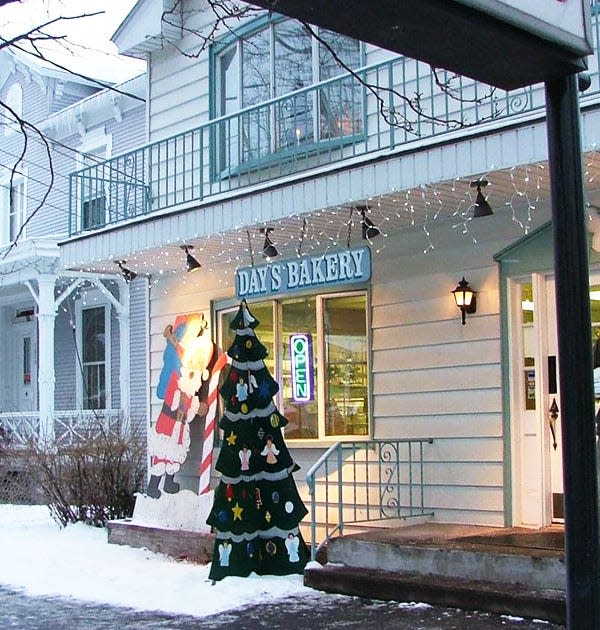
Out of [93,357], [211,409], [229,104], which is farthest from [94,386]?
[229,104]

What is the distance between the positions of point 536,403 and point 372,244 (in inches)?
94.7

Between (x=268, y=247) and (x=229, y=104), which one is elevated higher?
(x=229, y=104)

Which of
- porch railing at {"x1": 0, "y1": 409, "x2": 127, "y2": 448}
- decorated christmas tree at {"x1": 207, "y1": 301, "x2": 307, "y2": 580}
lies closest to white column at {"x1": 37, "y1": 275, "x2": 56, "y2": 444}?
porch railing at {"x1": 0, "y1": 409, "x2": 127, "y2": 448}

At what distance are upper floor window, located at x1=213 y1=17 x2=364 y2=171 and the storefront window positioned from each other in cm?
171

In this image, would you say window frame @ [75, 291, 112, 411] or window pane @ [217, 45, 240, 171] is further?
window frame @ [75, 291, 112, 411]

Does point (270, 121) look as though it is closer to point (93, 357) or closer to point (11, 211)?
point (93, 357)

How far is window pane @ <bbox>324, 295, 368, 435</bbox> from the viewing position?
10148 millimetres

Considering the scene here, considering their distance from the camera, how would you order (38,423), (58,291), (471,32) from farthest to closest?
(58,291)
(38,423)
(471,32)

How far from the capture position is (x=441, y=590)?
7.47 m

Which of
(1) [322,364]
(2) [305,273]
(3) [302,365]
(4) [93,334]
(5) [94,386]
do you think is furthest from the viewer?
(4) [93,334]

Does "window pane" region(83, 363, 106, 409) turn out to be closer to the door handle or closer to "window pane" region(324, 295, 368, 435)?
"window pane" region(324, 295, 368, 435)

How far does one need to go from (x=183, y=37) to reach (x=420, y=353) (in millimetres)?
5559

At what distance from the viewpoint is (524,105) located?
809 centimetres

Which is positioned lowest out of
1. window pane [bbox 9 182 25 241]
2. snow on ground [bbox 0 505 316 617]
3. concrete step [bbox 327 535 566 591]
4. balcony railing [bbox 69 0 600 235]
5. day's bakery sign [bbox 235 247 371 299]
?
snow on ground [bbox 0 505 316 617]
